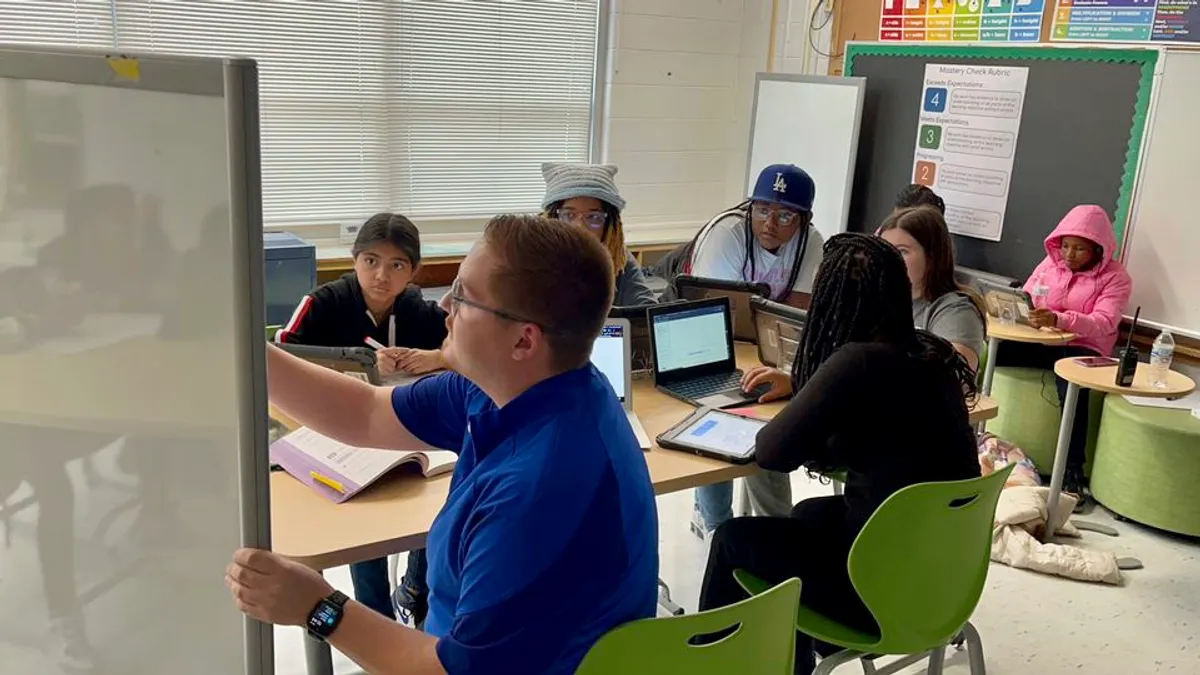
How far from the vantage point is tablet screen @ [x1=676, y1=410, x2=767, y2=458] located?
2.20 meters

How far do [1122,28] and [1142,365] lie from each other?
4.80 feet

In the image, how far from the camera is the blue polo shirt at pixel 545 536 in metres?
1.15

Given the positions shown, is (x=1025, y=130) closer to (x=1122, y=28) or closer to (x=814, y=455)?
(x=1122, y=28)

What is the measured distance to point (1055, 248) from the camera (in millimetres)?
4227

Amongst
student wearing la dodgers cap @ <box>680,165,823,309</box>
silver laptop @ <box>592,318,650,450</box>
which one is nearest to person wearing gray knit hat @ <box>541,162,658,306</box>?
silver laptop @ <box>592,318,650,450</box>

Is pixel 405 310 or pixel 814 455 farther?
pixel 405 310

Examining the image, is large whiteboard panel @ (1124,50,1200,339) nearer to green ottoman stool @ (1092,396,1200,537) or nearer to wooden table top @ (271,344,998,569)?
green ottoman stool @ (1092,396,1200,537)

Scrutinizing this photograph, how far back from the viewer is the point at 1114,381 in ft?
11.1

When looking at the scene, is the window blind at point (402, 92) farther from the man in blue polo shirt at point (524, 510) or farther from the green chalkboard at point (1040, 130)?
the man in blue polo shirt at point (524, 510)

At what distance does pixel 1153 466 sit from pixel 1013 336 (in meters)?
0.69

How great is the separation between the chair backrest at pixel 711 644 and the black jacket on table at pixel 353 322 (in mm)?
1300

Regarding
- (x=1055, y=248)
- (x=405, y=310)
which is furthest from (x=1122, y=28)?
(x=405, y=310)

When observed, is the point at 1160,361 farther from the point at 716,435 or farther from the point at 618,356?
the point at 618,356

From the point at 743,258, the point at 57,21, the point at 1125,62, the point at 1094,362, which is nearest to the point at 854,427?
the point at 743,258
